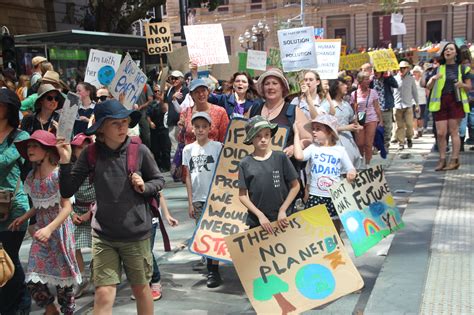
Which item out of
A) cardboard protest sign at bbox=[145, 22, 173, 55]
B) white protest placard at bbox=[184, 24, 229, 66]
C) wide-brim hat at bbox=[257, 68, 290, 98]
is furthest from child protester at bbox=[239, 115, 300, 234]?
cardboard protest sign at bbox=[145, 22, 173, 55]

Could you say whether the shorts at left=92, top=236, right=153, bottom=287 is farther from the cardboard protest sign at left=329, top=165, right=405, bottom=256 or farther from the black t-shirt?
the cardboard protest sign at left=329, top=165, right=405, bottom=256

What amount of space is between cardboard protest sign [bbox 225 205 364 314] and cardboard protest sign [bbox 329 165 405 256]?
560 mm

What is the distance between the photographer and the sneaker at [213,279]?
541cm

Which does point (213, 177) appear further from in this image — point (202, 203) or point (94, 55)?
point (94, 55)

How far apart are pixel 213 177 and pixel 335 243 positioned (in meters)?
1.56

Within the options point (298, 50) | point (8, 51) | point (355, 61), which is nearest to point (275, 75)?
point (298, 50)

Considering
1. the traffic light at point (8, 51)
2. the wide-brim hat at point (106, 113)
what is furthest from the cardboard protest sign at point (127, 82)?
the traffic light at point (8, 51)

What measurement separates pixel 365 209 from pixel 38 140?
8.76ft

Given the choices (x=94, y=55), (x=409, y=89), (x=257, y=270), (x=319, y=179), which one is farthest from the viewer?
(x=409, y=89)

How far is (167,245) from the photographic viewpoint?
488 centimetres

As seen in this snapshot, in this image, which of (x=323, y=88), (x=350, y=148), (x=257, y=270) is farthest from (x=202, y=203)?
(x=323, y=88)

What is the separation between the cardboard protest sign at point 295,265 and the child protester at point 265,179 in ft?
0.58

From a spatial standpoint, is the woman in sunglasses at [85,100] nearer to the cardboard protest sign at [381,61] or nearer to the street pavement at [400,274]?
the street pavement at [400,274]

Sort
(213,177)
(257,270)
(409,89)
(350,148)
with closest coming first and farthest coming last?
(257,270) → (213,177) → (350,148) → (409,89)
